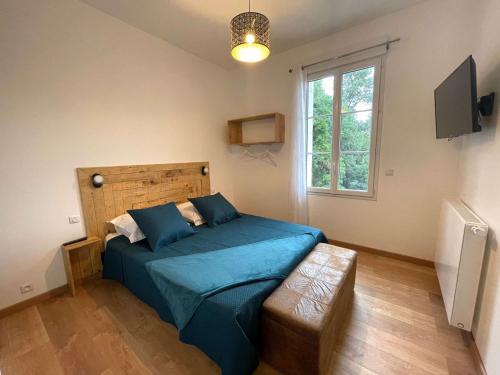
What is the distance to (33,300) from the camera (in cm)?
195

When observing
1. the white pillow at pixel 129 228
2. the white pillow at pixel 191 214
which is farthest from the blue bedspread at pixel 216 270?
the white pillow at pixel 191 214

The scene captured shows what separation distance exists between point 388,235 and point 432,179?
80cm

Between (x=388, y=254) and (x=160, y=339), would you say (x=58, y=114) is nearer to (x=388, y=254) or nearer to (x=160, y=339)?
(x=160, y=339)

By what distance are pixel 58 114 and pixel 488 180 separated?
3.48 m

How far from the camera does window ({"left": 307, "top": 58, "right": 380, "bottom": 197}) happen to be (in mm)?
2557

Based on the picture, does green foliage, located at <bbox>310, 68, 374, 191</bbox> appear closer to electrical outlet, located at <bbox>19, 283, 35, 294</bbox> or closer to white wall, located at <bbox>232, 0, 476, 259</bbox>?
white wall, located at <bbox>232, 0, 476, 259</bbox>

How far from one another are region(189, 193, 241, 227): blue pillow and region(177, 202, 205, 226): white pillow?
0.05 meters

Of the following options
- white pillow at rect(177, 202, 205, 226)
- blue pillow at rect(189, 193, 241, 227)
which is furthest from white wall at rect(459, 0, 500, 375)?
white pillow at rect(177, 202, 205, 226)

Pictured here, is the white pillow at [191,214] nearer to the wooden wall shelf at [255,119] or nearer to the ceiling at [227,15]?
the wooden wall shelf at [255,119]

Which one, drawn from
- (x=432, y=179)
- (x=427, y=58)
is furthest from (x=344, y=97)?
(x=432, y=179)

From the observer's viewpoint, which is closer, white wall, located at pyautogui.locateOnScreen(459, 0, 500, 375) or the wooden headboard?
white wall, located at pyautogui.locateOnScreen(459, 0, 500, 375)

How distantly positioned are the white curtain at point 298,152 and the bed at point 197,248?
66cm

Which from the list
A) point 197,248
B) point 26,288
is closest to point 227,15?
point 197,248

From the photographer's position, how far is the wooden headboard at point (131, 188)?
2217mm
